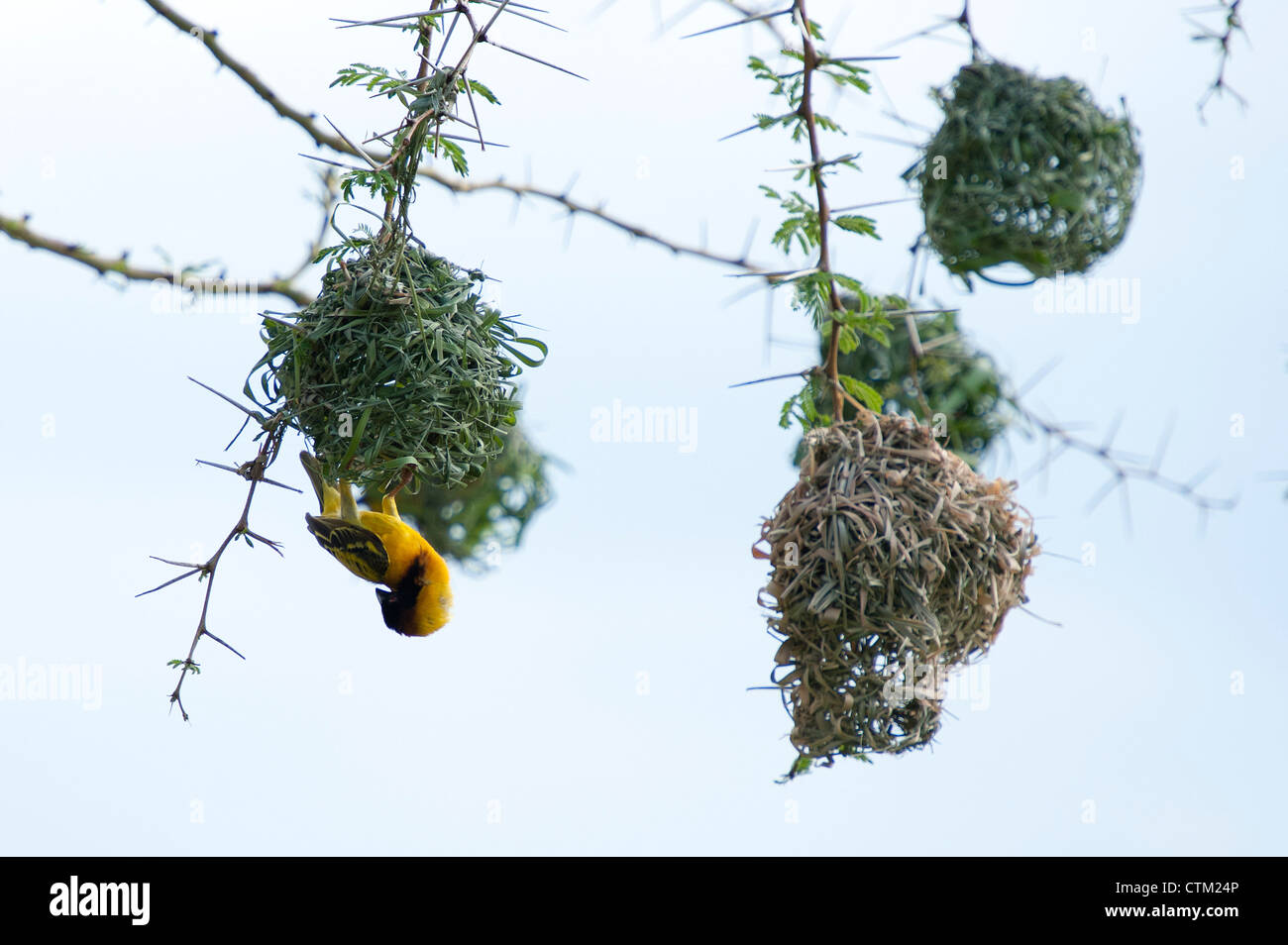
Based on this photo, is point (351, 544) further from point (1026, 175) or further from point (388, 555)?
point (1026, 175)

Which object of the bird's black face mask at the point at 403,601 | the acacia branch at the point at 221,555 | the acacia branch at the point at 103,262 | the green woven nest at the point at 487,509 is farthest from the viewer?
the green woven nest at the point at 487,509

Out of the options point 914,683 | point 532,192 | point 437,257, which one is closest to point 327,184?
point 532,192

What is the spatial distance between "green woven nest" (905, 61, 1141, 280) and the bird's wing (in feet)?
4.95

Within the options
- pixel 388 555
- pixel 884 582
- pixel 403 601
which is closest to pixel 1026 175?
pixel 884 582

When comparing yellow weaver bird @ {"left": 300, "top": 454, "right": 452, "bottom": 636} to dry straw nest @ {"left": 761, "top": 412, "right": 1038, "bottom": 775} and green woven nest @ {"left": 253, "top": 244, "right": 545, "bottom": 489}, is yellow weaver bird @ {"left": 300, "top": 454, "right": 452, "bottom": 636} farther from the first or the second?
dry straw nest @ {"left": 761, "top": 412, "right": 1038, "bottom": 775}

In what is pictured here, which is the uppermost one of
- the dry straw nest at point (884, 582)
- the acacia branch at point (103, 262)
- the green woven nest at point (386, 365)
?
the acacia branch at point (103, 262)

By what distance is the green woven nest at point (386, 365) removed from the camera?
6.60 ft

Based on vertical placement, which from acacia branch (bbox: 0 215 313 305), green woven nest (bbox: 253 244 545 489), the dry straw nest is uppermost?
acacia branch (bbox: 0 215 313 305)

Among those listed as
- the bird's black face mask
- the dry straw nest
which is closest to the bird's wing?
the bird's black face mask

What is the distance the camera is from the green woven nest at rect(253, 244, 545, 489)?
201cm

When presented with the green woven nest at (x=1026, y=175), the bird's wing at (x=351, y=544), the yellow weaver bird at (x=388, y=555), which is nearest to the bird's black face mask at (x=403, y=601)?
the yellow weaver bird at (x=388, y=555)

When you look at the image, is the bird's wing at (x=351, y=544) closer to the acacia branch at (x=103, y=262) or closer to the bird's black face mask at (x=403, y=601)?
the bird's black face mask at (x=403, y=601)

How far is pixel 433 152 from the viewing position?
1700 mm

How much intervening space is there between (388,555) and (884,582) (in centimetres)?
128
